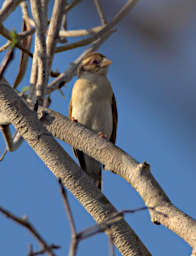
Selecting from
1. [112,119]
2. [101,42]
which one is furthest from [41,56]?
[112,119]

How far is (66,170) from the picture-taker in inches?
108

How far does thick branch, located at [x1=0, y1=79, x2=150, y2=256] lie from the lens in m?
2.65

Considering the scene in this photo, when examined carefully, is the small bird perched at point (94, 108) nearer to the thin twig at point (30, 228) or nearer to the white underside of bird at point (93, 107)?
the white underside of bird at point (93, 107)

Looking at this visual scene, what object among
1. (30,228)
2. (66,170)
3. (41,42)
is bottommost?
(30,228)

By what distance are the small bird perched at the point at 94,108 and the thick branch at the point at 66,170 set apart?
277 cm

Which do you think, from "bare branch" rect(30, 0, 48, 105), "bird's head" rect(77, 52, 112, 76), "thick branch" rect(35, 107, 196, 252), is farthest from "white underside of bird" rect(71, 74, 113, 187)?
"bare branch" rect(30, 0, 48, 105)

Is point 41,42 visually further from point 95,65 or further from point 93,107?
point 95,65

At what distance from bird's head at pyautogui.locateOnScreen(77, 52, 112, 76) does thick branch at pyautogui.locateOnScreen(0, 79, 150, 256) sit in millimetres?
3283

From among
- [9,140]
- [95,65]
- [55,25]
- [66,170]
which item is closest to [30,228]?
[66,170]

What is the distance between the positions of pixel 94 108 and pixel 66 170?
291 centimetres

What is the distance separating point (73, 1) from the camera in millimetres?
4352

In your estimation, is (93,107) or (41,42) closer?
(41,42)

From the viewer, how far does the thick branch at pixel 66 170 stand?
2646 millimetres

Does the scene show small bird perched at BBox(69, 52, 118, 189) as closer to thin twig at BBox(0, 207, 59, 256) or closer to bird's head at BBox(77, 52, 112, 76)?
bird's head at BBox(77, 52, 112, 76)
